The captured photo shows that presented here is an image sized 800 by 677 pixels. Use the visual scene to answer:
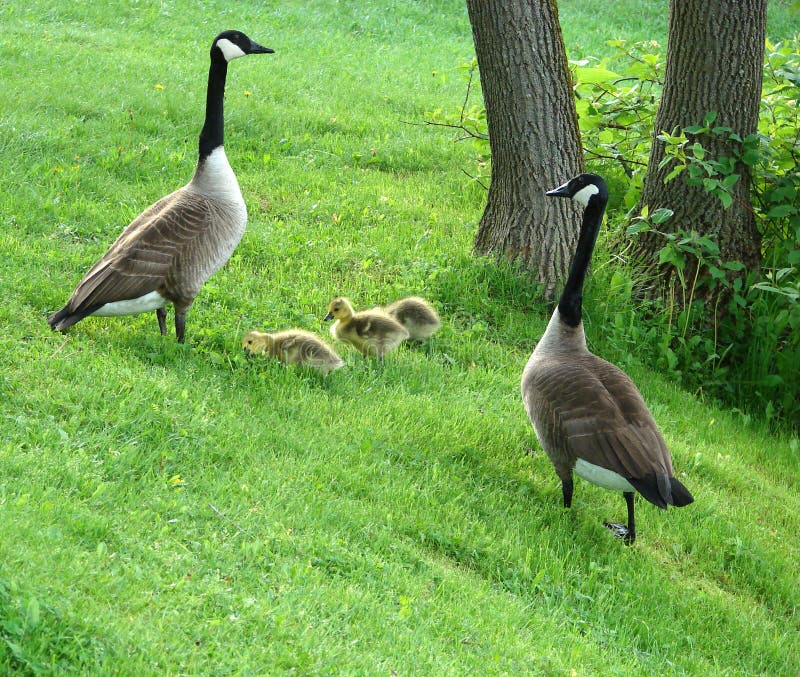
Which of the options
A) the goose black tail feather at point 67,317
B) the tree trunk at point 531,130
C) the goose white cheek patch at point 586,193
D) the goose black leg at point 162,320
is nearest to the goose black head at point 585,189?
the goose white cheek patch at point 586,193

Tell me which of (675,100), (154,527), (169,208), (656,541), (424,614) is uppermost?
(675,100)

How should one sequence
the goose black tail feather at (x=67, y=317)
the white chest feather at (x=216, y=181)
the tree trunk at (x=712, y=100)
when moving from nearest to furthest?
the goose black tail feather at (x=67, y=317)
the white chest feather at (x=216, y=181)
the tree trunk at (x=712, y=100)

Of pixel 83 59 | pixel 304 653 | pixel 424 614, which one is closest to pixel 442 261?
pixel 424 614

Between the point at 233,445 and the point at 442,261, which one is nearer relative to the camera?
the point at 233,445

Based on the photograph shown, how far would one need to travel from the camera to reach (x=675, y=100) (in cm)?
870

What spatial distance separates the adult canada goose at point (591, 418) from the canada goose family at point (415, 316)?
122cm

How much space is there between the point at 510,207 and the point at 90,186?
414cm

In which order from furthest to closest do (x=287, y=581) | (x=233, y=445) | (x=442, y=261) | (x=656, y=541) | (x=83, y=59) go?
1. (x=83, y=59)
2. (x=442, y=261)
3. (x=656, y=541)
4. (x=233, y=445)
5. (x=287, y=581)

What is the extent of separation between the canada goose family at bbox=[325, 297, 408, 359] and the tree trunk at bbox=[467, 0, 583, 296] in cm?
206

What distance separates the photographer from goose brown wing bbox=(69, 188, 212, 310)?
599 centimetres

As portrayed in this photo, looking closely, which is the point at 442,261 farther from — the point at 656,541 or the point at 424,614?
the point at 424,614

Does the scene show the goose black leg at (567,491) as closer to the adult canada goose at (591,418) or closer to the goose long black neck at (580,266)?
the adult canada goose at (591,418)

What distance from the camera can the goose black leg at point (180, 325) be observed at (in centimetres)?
647

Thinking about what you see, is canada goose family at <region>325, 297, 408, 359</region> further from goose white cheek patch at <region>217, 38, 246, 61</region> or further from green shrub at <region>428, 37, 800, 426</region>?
green shrub at <region>428, 37, 800, 426</region>
